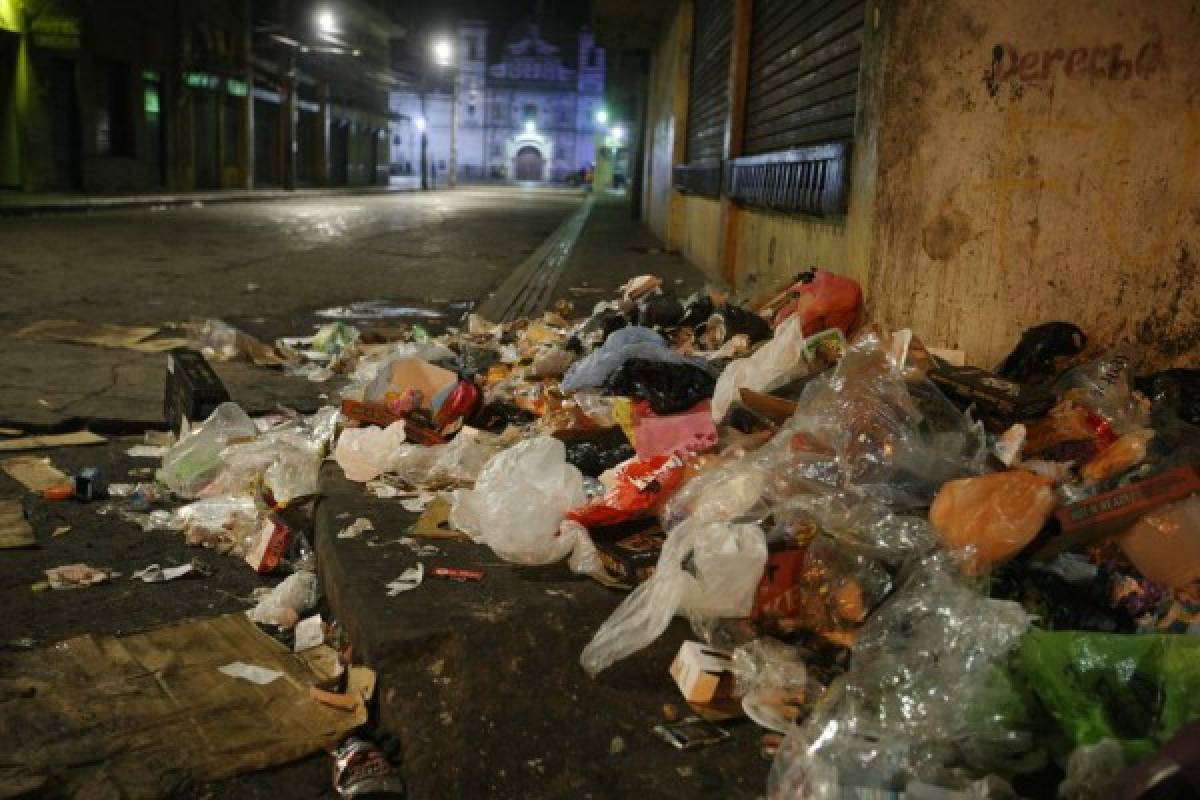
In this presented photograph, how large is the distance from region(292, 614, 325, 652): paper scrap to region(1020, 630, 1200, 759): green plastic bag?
157cm

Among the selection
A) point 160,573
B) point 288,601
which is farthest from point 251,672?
point 160,573

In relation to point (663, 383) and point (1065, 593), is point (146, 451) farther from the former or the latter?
point (1065, 593)

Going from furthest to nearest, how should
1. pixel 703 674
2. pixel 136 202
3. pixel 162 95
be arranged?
pixel 162 95, pixel 136 202, pixel 703 674

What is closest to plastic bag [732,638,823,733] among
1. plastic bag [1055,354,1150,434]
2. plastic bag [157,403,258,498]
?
plastic bag [1055,354,1150,434]

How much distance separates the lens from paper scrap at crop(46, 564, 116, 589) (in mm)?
2490

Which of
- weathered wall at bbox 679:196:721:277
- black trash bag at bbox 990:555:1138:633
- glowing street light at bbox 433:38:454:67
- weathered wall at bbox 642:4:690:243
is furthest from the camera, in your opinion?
glowing street light at bbox 433:38:454:67

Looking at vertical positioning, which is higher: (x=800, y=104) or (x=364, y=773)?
(x=800, y=104)

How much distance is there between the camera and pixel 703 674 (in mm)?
1835

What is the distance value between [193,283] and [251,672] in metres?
6.68

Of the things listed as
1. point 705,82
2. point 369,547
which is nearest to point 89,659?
point 369,547

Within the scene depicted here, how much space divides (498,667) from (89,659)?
0.93 metres

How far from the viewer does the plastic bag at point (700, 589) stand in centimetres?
198

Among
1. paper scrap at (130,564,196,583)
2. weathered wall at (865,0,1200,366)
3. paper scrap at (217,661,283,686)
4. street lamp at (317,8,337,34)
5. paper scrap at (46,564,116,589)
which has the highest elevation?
street lamp at (317,8,337,34)

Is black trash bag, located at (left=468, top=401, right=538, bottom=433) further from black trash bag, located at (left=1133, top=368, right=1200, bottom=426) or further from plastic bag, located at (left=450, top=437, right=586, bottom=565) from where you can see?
black trash bag, located at (left=1133, top=368, right=1200, bottom=426)
